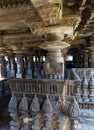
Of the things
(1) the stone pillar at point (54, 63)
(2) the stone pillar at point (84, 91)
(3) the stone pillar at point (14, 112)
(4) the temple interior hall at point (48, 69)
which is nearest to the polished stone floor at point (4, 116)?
(4) the temple interior hall at point (48, 69)

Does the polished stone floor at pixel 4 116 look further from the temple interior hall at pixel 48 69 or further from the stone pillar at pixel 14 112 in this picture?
the stone pillar at pixel 14 112

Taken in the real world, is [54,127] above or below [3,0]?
below

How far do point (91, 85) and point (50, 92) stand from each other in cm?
280

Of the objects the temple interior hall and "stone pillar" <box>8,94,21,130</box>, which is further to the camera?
"stone pillar" <box>8,94,21,130</box>

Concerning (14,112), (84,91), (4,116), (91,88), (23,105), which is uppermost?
(23,105)

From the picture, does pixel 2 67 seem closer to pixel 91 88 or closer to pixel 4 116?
pixel 4 116

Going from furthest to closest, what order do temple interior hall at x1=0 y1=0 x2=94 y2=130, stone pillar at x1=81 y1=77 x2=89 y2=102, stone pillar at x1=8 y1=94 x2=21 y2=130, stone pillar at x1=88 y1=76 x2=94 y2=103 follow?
stone pillar at x1=81 y1=77 x2=89 y2=102, stone pillar at x1=88 y1=76 x2=94 y2=103, stone pillar at x1=8 y1=94 x2=21 y2=130, temple interior hall at x1=0 y1=0 x2=94 y2=130

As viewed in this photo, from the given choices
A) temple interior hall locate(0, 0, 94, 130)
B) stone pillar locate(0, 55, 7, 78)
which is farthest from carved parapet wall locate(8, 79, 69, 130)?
stone pillar locate(0, 55, 7, 78)

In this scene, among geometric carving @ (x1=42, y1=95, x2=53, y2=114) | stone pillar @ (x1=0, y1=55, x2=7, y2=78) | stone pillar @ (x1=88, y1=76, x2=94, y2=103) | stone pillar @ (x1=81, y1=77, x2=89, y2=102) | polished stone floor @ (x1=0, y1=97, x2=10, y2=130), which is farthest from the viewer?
stone pillar @ (x1=0, y1=55, x2=7, y2=78)

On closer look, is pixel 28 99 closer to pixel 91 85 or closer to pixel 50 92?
pixel 50 92

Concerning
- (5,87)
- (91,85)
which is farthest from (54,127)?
(5,87)

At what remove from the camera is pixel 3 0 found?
1.85m

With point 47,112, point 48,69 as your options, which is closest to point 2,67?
point 47,112

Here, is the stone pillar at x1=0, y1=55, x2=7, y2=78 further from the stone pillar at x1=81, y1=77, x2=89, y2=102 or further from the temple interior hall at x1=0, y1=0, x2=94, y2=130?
the stone pillar at x1=81, y1=77, x2=89, y2=102
